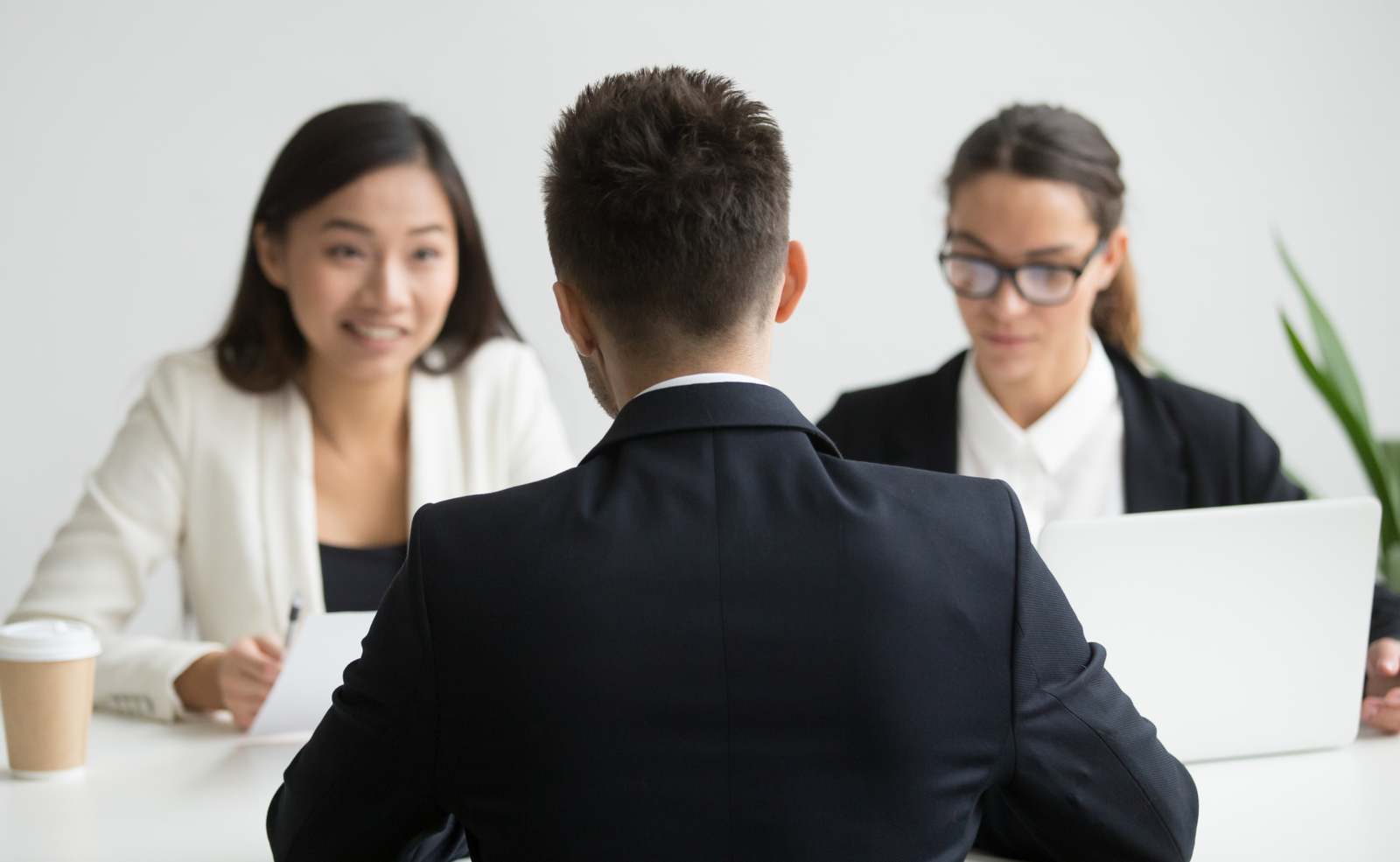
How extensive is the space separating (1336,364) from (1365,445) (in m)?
0.18

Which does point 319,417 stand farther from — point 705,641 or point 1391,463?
point 1391,463

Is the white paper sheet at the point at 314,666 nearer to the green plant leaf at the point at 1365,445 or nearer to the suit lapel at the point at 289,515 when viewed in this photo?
the suit lapel at the point at 289,515

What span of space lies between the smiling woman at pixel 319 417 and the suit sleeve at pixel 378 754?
3.77ft

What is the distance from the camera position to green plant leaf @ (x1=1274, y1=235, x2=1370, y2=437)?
2578 millimetres

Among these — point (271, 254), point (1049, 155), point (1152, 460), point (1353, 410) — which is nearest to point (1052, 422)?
point (1152, 460)

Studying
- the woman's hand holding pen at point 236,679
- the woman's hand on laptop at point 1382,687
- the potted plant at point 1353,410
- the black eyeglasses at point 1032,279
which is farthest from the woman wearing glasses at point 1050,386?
the woman's hand holding pen at point 236,679

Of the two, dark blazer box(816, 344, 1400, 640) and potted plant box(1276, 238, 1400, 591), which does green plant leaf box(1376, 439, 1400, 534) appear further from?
dark blazer box(816, 344, 1400, 640)

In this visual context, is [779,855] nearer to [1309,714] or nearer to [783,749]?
[783,749]

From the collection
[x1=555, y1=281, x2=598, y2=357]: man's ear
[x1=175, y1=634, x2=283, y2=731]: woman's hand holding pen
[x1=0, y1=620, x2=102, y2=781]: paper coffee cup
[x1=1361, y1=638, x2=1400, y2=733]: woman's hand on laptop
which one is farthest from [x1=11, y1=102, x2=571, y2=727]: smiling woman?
[x1=1361, y1=638, x2=1400, y2=733]: woman's hand on laptop

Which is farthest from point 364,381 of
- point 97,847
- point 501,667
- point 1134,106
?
point 1134,106

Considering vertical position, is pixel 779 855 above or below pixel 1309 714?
above

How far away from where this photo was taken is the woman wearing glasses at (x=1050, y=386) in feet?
6.37

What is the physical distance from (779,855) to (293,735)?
34.7 inches

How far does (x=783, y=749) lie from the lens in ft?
2.67
